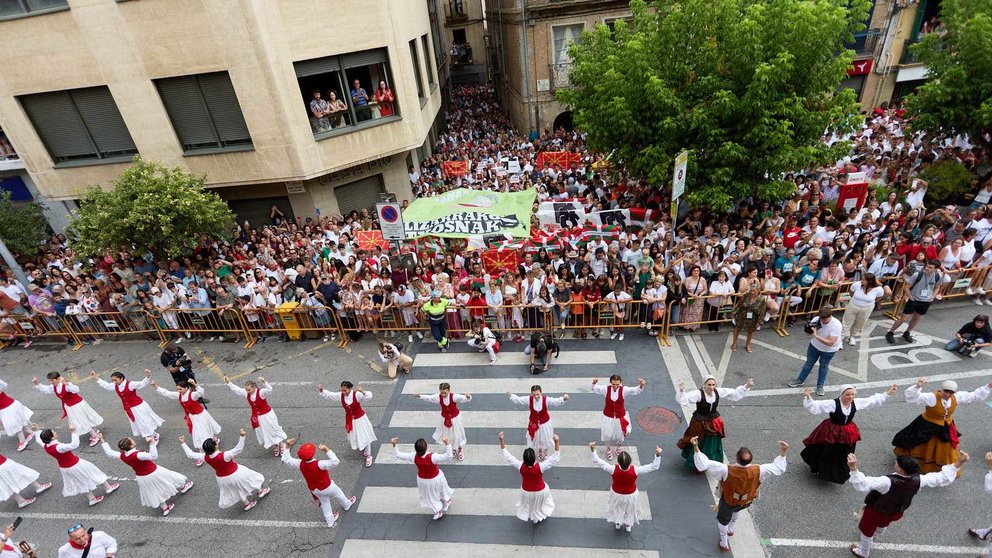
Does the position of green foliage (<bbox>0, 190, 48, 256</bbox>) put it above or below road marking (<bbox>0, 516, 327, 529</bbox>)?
above

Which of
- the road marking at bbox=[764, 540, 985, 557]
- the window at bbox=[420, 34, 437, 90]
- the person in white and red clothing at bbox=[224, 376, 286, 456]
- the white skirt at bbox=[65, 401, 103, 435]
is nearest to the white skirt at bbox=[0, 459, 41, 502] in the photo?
the white skirt at bbox=[65, 401, 103, 435]

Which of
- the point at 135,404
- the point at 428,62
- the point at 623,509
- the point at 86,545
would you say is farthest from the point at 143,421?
the point at 428,62

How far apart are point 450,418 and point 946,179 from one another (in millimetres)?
15138

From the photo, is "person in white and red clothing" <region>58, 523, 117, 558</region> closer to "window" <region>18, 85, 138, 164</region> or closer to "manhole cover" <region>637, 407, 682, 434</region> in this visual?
"manhole cover" <region>637, 407, 682, 434</region>

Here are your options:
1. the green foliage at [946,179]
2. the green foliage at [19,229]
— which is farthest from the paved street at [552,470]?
the green foliage at [19,229]

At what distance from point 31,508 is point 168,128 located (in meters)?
11.3

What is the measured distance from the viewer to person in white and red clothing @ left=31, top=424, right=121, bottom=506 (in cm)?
729

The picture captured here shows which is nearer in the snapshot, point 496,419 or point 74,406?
point 496,419

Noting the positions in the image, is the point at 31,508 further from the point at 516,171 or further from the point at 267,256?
the point at 516,171

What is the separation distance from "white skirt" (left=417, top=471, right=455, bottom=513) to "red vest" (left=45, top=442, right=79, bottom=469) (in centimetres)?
542

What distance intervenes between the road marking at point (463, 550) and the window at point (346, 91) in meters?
12.9

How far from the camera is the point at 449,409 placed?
7.59m

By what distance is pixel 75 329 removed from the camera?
1334cm

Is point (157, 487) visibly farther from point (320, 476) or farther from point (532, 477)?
point (532, 477)
